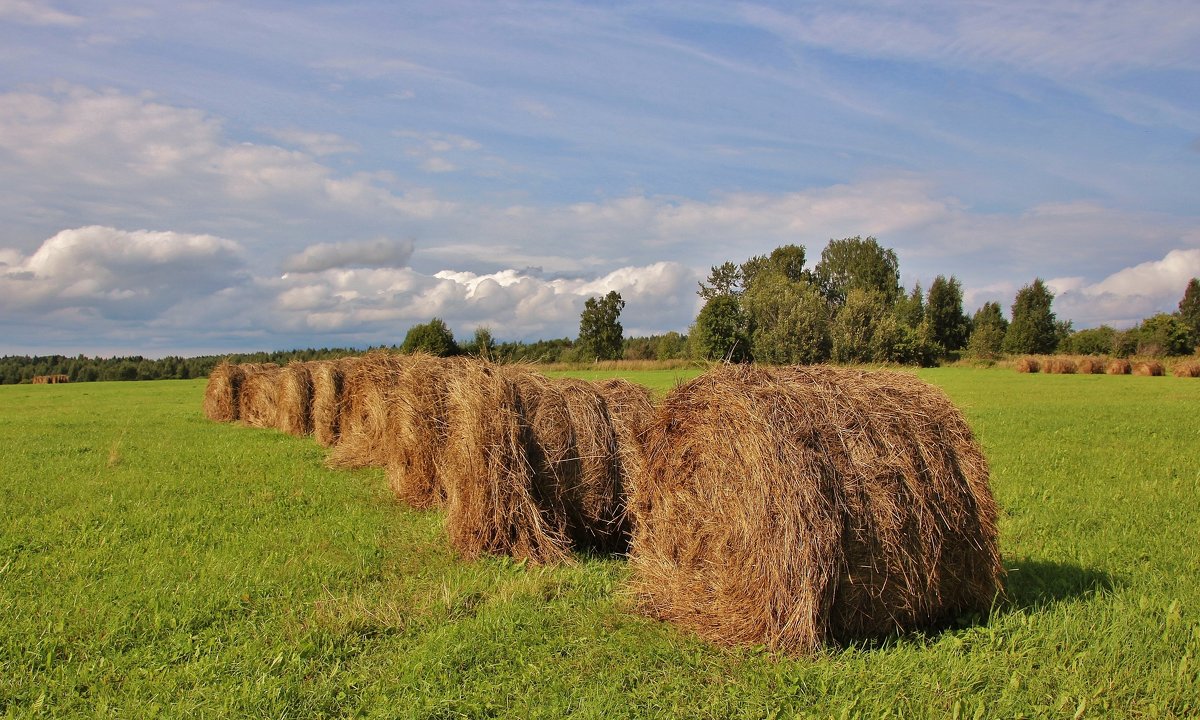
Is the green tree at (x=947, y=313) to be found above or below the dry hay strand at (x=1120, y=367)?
above

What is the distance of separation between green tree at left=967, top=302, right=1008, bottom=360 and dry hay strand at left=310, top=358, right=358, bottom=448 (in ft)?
203

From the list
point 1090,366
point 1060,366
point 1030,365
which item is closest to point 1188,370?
point 1090,366

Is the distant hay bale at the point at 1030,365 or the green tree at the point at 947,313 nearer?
the distant hay bale at the point at 1030,365

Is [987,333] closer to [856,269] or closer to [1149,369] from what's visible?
[856,269]

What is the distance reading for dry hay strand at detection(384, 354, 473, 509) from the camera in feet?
32.3

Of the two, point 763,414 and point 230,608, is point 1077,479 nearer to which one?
point 763,414

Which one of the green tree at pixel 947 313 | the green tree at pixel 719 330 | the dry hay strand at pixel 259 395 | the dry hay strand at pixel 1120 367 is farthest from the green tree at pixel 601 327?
the dry hay strand at pixel 259 395

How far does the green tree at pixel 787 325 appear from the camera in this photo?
5738 centimetres

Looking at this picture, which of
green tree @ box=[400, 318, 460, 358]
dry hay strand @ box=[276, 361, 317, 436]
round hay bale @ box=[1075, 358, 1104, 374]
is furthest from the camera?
round hay bale @ box=[1075, 358, 1104, 374]

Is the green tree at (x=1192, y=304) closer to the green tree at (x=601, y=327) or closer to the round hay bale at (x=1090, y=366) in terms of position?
the round hay bale at (x=1090, y=366)

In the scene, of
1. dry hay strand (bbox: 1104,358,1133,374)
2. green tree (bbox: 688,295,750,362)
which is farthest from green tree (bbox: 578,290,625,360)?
dry hay strand (bbox: 1104,358,1133,374)

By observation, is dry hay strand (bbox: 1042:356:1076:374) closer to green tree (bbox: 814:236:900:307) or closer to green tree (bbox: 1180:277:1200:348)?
green tree (bbox: 814:236:900:307)

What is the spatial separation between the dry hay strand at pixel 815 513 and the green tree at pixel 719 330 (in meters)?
49.3

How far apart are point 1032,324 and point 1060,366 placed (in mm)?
34578
